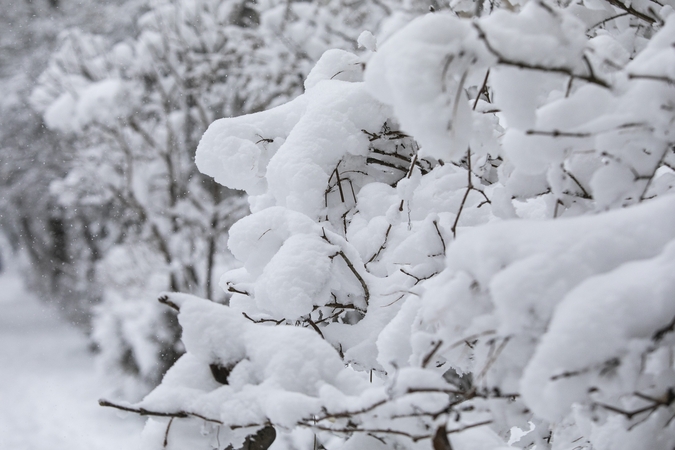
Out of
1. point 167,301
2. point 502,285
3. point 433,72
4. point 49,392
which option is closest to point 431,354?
point 502,285

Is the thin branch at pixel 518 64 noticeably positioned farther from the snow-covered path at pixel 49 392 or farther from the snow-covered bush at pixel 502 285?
the snow-covered path at pixel 49 392

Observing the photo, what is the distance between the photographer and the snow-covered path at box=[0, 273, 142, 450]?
28.0 feet

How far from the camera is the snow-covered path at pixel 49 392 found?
852 centimetres

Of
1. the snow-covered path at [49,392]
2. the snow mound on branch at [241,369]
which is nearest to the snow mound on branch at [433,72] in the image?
the snow mound on branch at [241,369]

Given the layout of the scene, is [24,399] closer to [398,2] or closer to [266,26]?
[266,26]

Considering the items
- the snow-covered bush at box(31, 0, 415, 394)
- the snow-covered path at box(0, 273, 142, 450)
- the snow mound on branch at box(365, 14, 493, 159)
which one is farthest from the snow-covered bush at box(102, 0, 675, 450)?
the snow-covered path at box(0, 273, 142, 450)

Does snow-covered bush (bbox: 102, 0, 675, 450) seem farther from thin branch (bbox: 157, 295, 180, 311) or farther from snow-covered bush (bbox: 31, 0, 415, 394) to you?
snow-covered bush (bbox: 31, 0, 415, 394)

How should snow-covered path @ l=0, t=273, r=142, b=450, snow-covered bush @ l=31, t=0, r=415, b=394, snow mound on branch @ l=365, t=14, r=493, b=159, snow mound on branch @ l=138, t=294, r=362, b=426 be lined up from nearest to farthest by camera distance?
snow mound on branch @ l=365, t=14, r=493, b=159, snow mound on branch @ l=138, t=294, r=362, b=426, snow-covered bush @ l=31, t=0, r=415, b=394, snow-covered path @ l=0, t=273, r=142, b=450

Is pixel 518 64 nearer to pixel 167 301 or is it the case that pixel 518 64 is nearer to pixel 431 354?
pixel 431 354

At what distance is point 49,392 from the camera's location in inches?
405

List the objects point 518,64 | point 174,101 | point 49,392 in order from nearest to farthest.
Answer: point 518,64, point 174,101, point 49,392

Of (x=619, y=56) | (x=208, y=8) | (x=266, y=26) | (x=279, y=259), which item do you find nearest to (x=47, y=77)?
(x=208, y=8)

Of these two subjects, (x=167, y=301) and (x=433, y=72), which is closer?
(x=433, y=72)

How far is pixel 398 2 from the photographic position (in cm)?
651
